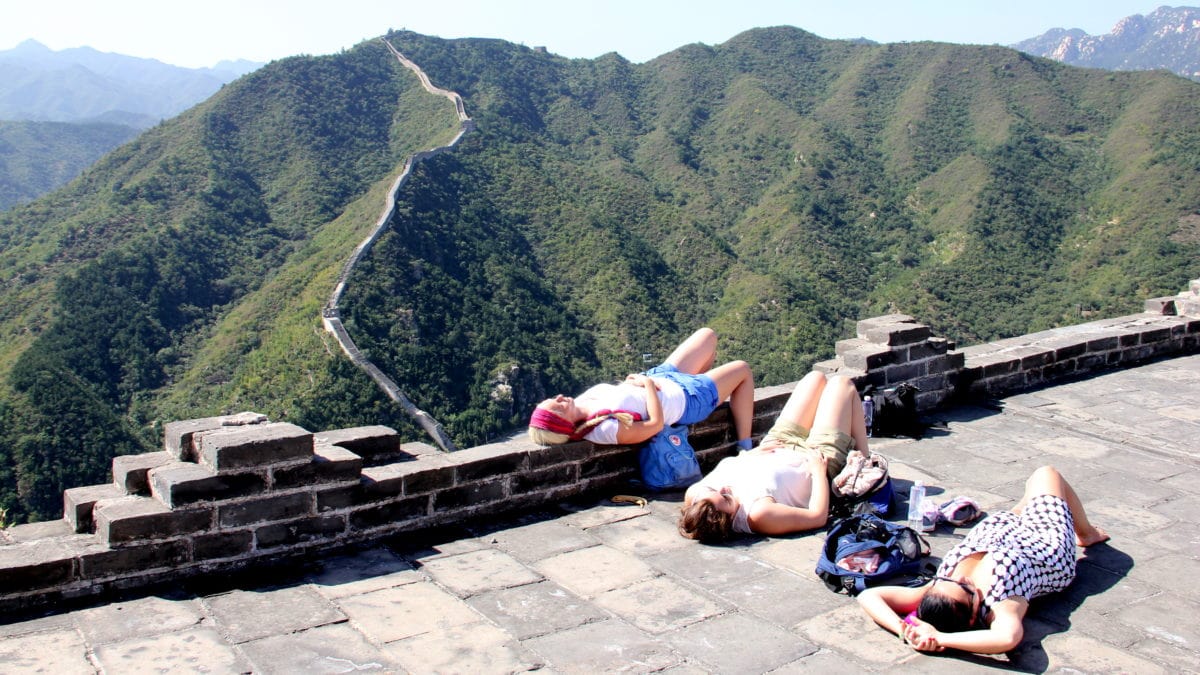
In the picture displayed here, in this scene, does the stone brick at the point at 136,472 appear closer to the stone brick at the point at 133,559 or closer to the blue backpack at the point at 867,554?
the stone brick at the point at 133,559

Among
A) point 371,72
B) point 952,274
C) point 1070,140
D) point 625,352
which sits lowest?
point 625,352

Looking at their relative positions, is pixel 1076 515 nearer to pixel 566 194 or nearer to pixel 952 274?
pixel 952 274

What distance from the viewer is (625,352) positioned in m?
36.8

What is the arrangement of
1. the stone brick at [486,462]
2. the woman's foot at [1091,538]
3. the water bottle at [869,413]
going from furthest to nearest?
the water bottle at [869,413], the stone brick at [486,462], the woman's foot at [1091,538]

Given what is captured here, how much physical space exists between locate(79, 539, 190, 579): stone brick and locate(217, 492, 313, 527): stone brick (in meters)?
0.18

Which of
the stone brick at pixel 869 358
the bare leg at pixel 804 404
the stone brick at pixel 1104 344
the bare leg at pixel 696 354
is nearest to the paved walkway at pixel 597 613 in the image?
the bare leg at pixel 804 404

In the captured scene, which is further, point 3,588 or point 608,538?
point 608,538

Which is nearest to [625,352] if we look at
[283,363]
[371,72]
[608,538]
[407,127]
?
[283,363]

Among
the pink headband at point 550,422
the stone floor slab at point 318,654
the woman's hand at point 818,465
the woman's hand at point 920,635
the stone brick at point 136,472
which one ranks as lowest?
the stone floor slab at point 318,654

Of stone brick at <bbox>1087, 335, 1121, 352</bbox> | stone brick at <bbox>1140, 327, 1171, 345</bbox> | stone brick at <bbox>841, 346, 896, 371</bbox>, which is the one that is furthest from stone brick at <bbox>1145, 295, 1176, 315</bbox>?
stone brick at <bbox>841, 346, 896, 371</bbox>

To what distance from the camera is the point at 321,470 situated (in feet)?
13.2

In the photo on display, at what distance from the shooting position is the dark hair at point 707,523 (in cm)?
417

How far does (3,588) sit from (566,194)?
4725 cm

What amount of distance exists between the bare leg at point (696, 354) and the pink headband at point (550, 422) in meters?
1.06
